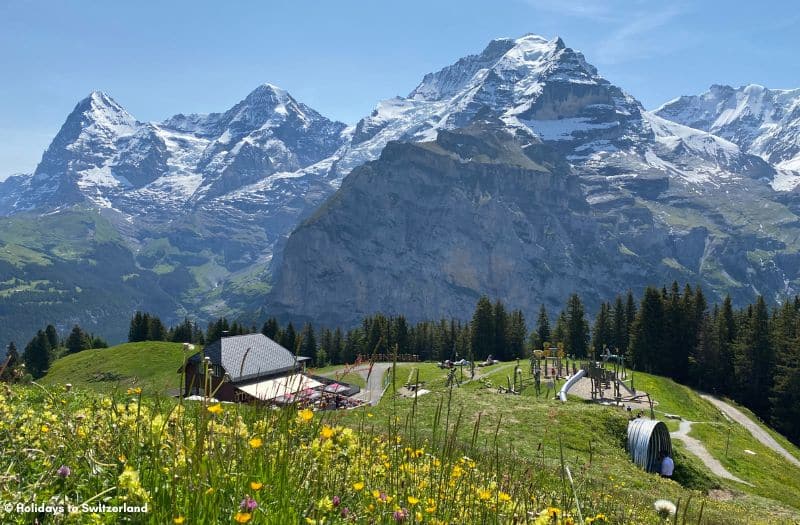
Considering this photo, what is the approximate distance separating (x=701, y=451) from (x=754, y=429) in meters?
23.5

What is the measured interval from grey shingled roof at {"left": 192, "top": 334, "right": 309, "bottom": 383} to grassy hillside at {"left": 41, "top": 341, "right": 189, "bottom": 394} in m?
10.1

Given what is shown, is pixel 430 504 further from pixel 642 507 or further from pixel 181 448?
pixel 642 507

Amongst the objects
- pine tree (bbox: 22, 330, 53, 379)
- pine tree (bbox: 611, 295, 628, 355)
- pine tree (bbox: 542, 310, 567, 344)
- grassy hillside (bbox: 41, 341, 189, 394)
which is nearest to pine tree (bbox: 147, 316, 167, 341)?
pine tree (bbox: 22, 330, 53, 379)

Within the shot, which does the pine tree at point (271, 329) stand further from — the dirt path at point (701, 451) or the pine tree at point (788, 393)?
the pine tree at point (788, 393)

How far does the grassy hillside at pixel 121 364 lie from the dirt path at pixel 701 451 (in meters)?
56.8

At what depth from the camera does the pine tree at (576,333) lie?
104 meters

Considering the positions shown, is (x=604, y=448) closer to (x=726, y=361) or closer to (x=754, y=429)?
(x=754, y=429)

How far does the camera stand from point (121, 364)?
240 ft

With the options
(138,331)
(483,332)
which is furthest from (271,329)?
(483,332)

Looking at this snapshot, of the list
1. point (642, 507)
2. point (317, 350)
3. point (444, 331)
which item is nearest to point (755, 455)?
point (642, 507)

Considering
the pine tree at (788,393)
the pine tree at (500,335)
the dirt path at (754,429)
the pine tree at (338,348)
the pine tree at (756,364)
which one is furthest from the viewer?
the pine tree at (338,348)

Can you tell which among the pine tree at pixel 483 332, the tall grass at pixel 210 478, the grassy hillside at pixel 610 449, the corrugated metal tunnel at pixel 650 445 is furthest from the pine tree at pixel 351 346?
the tall grass at pixel 210 478

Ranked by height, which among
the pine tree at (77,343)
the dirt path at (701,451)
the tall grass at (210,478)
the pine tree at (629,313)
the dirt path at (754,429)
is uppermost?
the tall grass at (210,478)

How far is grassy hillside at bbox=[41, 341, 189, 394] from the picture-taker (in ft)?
226
